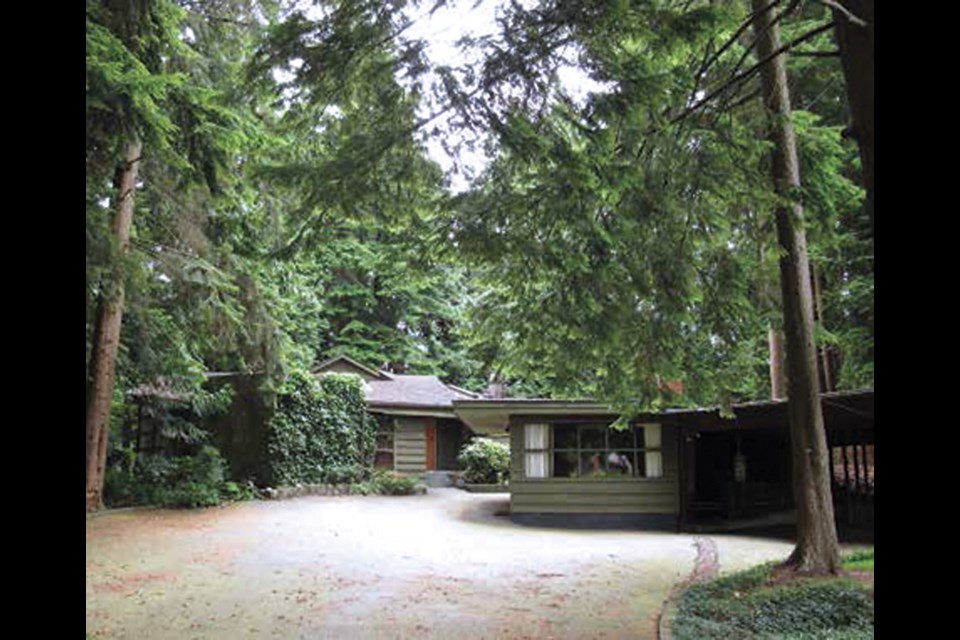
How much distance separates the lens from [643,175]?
801cm

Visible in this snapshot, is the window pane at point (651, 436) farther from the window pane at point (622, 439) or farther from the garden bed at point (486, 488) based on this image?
the garden bed at point (486, 488)

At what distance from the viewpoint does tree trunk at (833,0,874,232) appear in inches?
139

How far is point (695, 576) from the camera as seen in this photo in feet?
34.2

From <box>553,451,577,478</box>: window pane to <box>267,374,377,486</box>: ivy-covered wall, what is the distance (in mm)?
7445

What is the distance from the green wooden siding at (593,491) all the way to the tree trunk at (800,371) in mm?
7612

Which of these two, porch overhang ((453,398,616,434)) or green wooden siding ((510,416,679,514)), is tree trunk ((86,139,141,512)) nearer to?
porch overhang ((453,398,616,434))

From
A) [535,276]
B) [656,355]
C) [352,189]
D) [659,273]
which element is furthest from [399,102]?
[656,355]

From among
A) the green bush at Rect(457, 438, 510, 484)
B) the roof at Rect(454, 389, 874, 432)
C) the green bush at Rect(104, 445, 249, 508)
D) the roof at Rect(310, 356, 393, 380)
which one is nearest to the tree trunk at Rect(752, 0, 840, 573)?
the roof at Rect(454, 389, 874, 432)

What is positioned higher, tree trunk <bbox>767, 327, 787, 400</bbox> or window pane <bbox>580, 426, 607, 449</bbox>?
tree trunk <bbox>767, 327, 787, 400</bbox>

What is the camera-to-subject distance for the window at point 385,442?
91.2 ft

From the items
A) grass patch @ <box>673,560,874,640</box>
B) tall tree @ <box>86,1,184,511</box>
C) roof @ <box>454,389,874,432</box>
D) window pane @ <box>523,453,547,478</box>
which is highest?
tall tree @ <box>86,1,184,511</box>

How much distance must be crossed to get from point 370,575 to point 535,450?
8053mm
